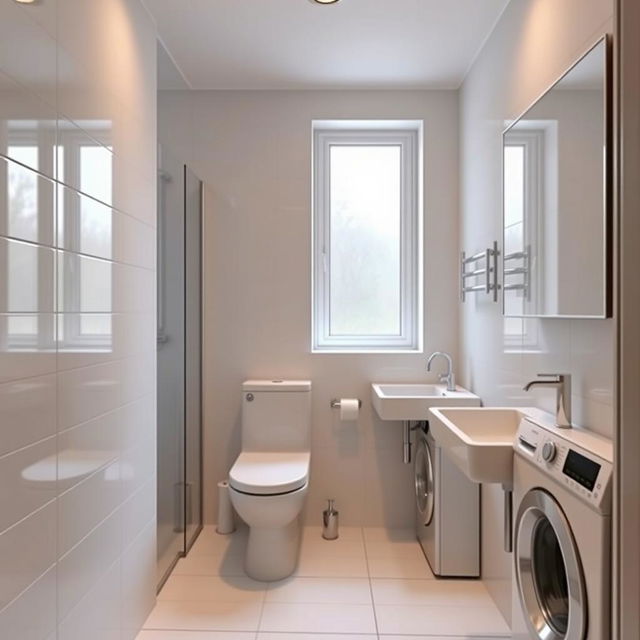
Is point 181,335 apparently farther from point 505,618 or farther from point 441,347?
point 505,618

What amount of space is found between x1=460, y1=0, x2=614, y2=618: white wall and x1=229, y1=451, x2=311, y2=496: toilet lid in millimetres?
854

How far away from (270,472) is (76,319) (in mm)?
1192

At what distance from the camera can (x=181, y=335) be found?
2.47m

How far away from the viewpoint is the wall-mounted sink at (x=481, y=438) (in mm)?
1568

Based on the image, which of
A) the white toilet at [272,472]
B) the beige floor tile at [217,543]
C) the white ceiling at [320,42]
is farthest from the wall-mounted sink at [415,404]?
the white ceiling at [320,42]

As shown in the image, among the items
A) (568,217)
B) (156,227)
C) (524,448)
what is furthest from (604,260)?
(156,227)

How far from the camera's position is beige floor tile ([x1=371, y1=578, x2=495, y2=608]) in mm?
2117

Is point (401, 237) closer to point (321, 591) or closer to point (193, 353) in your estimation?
point (193, 353)

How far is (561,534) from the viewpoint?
1.24 m

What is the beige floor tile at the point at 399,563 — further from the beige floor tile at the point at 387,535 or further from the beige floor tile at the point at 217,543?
the beige floor tile at the point at 217,543

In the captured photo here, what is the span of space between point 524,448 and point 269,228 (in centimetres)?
184

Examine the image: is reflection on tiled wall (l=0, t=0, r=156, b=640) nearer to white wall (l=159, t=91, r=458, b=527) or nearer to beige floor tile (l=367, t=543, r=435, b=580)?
white wall (l=159, t=91, r=458, b=527)

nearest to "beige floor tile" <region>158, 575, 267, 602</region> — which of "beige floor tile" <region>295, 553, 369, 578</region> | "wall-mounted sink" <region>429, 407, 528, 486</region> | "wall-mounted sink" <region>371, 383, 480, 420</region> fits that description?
"beige floor tile" <region>295, 553, 369, 578</region>

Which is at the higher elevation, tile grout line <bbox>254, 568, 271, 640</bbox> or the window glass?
the window glass
